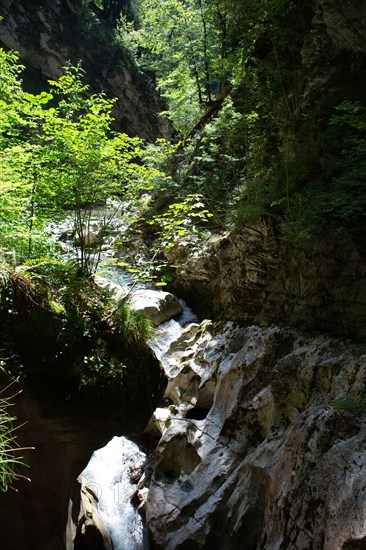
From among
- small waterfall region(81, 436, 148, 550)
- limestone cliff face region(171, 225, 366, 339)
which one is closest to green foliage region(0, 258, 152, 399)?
limestone cliff face region(171, 225, 366, 339)

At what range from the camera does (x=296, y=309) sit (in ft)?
21.1

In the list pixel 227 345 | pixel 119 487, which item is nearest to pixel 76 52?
pixel 227 345

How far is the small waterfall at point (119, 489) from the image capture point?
699 centimetres

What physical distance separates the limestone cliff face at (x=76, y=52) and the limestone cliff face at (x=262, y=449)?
75.9 ft

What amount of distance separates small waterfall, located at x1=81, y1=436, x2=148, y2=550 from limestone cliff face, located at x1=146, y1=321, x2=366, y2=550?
0.98 metres

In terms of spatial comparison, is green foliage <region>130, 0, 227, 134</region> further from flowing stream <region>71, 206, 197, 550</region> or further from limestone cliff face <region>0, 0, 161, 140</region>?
flowing stream <region>71, 206, 197, 550</region>

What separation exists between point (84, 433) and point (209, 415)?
2.76 meters

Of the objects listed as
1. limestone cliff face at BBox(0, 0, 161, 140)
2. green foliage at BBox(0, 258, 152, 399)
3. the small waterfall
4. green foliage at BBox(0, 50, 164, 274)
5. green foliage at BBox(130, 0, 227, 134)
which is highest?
limestone cliff face at BBox(0, 0, 161, 140)

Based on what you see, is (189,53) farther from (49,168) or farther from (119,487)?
(119,487)

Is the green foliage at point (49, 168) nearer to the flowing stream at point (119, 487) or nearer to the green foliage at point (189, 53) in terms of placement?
the flowing stream at point (119, 487)

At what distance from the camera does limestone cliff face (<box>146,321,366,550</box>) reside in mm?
3500

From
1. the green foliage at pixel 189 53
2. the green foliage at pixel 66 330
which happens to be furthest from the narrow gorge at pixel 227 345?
the green foliage at pixel 189 53

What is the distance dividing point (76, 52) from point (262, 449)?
93.7 feet

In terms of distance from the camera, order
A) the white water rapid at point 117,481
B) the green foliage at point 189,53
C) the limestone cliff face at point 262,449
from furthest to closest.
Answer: the green foliage at point 189,53, the white water rapid at point 117,481, the limestone cliff face at point 262,449
